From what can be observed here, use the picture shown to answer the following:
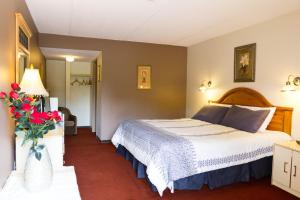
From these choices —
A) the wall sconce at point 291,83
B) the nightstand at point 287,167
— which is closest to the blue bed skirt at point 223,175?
the nightstand at point 287,167

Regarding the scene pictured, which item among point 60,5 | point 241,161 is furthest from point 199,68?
point 60,5

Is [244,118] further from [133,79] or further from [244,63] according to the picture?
[133,79]

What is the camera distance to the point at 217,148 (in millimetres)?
2793

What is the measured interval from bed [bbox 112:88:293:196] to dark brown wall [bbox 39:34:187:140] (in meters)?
1.77

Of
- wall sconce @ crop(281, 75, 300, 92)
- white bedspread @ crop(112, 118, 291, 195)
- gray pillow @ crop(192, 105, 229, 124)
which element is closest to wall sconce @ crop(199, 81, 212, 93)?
gray pillow @ crop(192, 105, 229, 124)

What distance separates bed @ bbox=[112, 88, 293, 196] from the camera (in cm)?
262

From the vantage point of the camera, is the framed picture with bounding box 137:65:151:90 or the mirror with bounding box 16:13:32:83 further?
the framed picture with bounding box 137:65:151:90

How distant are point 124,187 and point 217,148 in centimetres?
131

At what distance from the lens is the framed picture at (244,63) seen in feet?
12.8

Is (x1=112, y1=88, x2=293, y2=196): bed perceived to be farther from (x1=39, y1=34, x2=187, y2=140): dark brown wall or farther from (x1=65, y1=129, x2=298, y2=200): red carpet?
(x1=39, y1=34, x2=187, y2=140): dark brown wall

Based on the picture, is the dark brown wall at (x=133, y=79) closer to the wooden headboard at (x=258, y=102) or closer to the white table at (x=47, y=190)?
the wooden headboard at (x=258, y=102)

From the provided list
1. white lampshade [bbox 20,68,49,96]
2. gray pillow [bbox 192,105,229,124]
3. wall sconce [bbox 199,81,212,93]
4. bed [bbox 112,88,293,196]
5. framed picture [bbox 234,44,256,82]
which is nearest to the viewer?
white lampshade [bbox 20,68,49,96]

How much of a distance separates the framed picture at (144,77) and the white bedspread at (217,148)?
7.58ft

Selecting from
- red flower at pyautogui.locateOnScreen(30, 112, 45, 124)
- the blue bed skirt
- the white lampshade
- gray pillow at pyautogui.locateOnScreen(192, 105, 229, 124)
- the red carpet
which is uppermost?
the white lampshade
